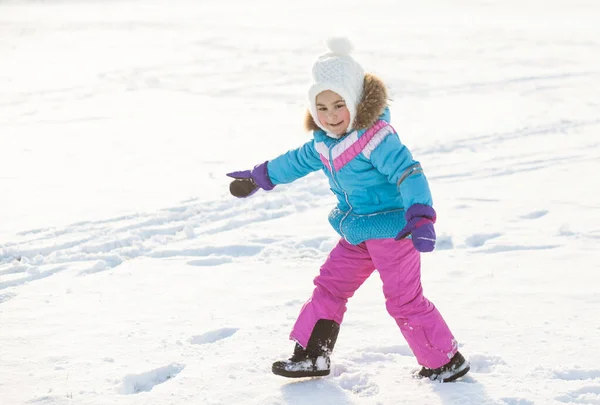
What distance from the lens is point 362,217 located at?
3029 millimetres

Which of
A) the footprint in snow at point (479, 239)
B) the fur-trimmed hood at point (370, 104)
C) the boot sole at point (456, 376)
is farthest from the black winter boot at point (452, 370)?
the footprint in snow at point (479, 239)

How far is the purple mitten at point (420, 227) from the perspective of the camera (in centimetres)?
267

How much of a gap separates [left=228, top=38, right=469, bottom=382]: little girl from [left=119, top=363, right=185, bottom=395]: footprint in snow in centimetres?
51

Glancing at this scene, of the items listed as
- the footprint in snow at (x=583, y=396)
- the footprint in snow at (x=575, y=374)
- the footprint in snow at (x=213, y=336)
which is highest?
the footprint in snow at (x=213, y=336)

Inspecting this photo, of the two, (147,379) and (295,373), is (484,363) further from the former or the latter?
(147,379)

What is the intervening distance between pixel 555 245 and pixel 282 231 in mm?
1978

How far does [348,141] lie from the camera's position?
116 inches

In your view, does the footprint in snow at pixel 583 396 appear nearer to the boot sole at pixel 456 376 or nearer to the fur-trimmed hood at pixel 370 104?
the boot sole at pixel 456 376

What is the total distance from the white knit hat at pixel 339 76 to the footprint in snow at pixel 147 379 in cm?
128

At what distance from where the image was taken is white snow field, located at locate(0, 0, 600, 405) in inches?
124

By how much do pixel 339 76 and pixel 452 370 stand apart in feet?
4.33

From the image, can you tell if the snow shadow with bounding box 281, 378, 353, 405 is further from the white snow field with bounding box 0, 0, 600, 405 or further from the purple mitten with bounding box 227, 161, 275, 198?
the purple mitten with bounding box 227, 161, 275, 198

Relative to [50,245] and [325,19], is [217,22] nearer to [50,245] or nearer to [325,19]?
[325,19]

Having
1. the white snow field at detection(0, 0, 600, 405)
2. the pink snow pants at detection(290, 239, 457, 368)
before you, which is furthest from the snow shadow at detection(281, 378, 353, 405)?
the pink snow pants at detection(290, 239, 457, 368)
